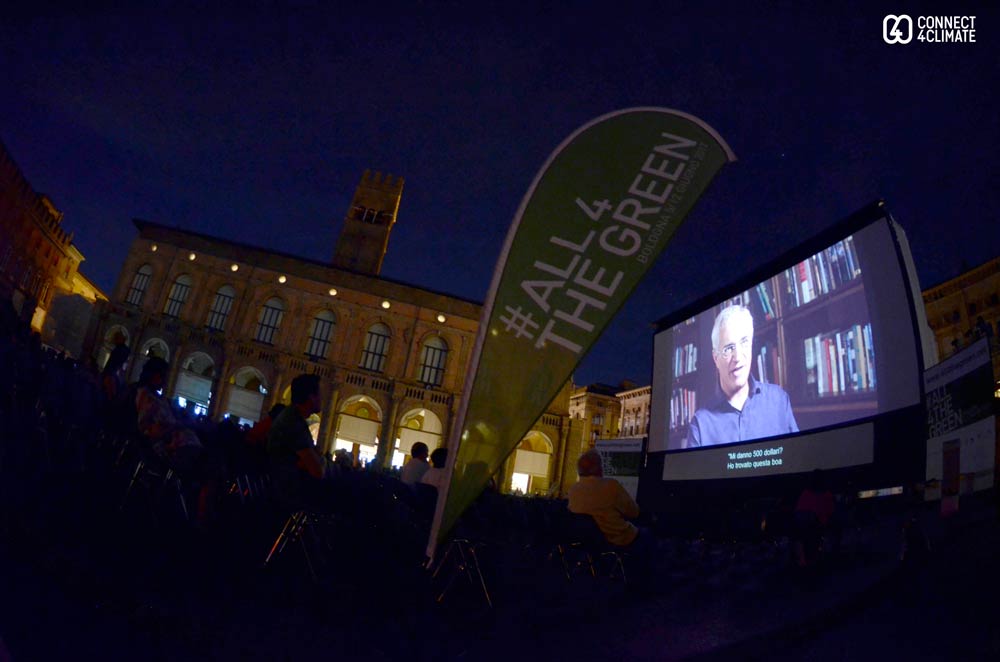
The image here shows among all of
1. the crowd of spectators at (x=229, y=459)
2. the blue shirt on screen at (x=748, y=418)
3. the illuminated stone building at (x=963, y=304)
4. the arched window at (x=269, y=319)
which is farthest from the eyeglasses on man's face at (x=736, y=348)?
the arched window at (x=269, y=319)

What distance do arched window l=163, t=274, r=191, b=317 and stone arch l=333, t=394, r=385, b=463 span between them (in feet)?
37.1

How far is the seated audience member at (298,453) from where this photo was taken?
3.65 meters

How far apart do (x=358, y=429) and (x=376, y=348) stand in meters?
4.81

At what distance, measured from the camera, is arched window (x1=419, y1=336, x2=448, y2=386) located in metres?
33.8

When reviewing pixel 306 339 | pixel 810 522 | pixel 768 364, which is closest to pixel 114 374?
pixel 810 522

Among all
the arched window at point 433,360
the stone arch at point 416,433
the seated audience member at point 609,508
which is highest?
the arched window at point 433,360

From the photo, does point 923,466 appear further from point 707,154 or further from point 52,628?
point 52,628

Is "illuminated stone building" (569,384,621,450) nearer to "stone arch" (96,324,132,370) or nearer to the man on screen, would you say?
"stone arch" (96,324,132,370)

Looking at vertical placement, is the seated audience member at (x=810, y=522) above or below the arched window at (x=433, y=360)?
below

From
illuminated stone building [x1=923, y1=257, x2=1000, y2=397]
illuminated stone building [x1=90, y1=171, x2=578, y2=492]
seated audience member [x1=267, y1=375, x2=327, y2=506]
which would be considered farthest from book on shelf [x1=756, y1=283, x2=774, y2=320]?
illuminated stone building [x1=923, y1=257, x2=1000, y2=397]

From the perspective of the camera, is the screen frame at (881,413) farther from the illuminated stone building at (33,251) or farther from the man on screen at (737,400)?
the illuminated stone building at (33,251)

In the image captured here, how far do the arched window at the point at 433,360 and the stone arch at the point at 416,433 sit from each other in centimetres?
193

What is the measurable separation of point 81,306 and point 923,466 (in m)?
45.8

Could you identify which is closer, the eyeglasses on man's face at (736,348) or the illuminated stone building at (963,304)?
the eyeglasses on man's face at (736,348)
